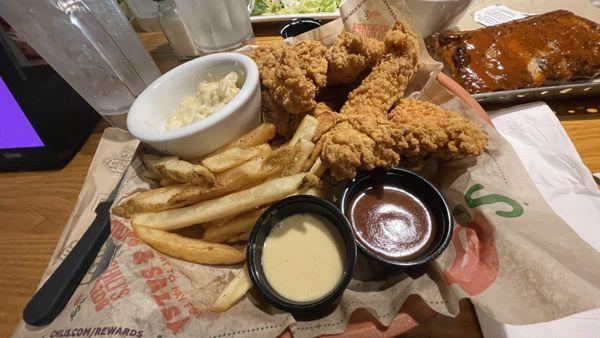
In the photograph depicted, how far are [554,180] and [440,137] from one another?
0.69m

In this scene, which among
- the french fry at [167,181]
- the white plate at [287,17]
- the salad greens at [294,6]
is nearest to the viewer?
the french fry at [167,181]

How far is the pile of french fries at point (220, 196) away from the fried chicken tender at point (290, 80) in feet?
0.53

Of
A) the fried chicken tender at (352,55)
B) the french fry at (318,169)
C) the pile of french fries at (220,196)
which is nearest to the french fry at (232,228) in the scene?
the pile of french fries at (220,196)

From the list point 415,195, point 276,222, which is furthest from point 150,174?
point 415,195

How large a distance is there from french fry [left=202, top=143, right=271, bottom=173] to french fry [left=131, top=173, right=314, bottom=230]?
0.40ft

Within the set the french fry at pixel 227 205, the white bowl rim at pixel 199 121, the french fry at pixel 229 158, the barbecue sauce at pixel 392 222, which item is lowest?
the barbecue sauce at pixel 392 222

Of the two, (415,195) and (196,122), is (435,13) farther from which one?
(196,122)

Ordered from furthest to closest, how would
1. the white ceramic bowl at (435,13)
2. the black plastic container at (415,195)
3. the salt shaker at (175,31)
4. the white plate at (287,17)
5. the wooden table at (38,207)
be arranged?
1. the white plate at (287,17)
2. the salt shaker at (175,31)
3. the white ceramic bowl at (435,13)
4. the wooden table at (38,207)
5. the black plastic container at (415,195)

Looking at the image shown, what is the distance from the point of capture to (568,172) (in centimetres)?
156

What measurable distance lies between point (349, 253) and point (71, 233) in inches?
54.3

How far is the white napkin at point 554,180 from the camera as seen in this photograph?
115 cm

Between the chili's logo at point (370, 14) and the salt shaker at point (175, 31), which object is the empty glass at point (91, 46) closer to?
the salt shaker at point (175, 31)

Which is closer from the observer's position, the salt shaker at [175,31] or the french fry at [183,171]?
the french fry at [183,171]

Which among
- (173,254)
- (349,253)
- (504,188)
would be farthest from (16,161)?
(504,188)
